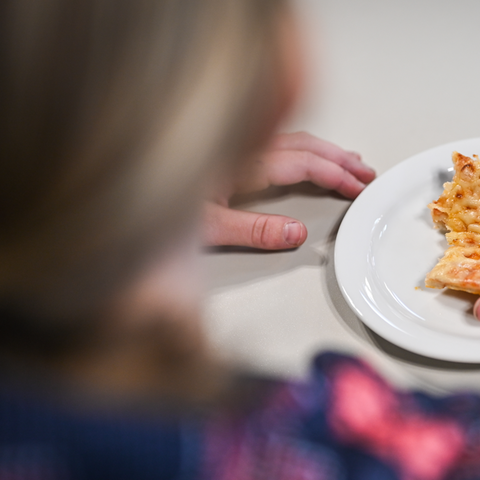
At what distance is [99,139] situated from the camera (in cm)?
59

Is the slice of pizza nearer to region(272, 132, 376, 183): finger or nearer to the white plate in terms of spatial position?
the white plate

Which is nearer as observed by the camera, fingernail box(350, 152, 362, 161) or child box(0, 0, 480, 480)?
child box(0, 0, 480, 480)

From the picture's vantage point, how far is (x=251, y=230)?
58 cm

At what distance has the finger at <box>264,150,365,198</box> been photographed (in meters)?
0.64

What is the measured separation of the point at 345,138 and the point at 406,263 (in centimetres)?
31

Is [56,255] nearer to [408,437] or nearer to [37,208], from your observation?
[37,208]

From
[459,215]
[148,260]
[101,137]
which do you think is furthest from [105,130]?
[459,215]

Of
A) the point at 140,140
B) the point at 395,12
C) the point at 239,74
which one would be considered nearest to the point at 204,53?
the point at 239,74

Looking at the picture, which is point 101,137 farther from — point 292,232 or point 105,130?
point 292,232

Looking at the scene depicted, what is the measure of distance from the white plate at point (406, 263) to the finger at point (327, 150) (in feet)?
0.24

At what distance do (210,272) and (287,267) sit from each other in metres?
0.09

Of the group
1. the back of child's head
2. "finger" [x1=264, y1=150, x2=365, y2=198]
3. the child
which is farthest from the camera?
"finger" [x1=264, y1=150, x2=365, y2=198]

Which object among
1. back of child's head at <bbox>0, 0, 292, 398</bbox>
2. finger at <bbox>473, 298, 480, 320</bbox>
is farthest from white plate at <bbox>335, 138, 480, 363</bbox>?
back of child's head at <bbox>0, 0, 292, 398</bbox>

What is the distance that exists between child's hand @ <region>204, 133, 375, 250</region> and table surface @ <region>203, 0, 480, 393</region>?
0.05 feet
